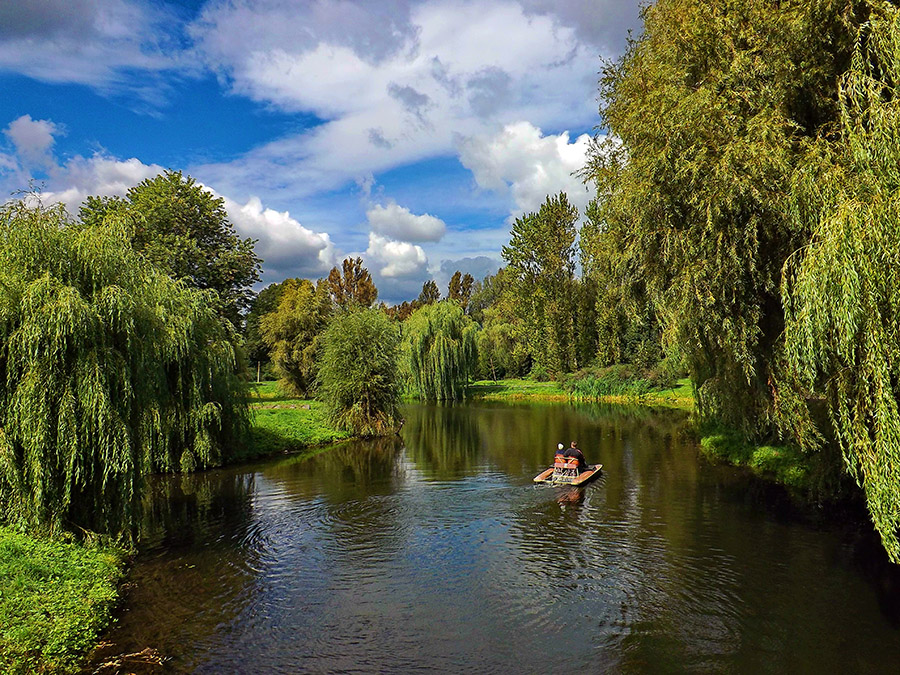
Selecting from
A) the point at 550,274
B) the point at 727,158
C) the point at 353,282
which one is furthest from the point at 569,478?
the point at 353,282

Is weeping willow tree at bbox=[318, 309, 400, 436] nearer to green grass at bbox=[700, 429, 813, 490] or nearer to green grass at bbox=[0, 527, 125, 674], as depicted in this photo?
green grass at bbox=[700, 429, 813, 490]

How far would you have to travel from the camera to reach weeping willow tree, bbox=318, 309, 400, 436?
29641 millimetres

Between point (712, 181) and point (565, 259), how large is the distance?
47355mm

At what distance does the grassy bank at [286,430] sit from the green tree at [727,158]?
1803 centimetres

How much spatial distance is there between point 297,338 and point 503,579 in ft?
116

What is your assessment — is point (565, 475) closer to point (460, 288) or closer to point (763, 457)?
point (763, 457)

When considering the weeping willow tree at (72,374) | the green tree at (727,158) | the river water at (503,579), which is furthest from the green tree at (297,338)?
the green tree at (727,158)

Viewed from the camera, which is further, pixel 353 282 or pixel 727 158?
pixel 353 282

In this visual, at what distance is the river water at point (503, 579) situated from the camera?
8.70 meters

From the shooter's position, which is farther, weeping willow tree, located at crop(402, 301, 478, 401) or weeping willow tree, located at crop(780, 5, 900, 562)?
weeping willow tree, located at crop(402, 301, 478, 401)

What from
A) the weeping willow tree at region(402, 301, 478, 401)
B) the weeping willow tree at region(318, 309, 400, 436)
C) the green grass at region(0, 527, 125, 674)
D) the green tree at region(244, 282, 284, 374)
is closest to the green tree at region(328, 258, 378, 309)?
the green tree at region(244, 282, 284, 374)

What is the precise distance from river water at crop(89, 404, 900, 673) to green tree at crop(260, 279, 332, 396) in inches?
903

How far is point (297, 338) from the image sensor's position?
43.7 m

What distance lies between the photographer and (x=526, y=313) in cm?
6256
